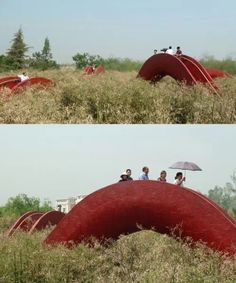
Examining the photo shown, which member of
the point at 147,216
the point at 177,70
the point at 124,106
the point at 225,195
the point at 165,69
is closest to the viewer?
the point at 147,216

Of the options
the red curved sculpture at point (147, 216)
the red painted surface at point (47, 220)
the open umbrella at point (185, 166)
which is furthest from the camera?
the red painted surface at point (47, 220)

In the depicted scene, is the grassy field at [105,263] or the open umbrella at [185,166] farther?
the open umbrella at [185,166]

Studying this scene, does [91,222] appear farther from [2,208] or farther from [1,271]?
[2,208]

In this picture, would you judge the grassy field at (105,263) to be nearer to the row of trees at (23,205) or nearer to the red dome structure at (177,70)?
the red dome structure at (177,70)

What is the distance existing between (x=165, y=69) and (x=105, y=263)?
16.9 ft

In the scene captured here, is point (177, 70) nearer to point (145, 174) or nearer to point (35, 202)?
point (145, 174)

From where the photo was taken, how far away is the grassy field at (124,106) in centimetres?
767

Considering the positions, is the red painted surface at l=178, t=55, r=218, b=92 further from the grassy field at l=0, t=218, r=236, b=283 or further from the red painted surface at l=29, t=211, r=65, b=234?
the red painted surface at l=29, t=211, r=65, b=234

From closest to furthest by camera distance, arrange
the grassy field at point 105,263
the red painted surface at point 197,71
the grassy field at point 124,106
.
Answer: the grassy field at point 105,263, the grassy field at point 124,106, the red painted surface at point 197,71

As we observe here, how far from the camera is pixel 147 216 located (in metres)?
7.53

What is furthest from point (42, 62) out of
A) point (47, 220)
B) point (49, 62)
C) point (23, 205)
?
point (23, 205)

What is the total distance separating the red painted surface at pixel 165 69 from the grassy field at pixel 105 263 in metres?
3.69

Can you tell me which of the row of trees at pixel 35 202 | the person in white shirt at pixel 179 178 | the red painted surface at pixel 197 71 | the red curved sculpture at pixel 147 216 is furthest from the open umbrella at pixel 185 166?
the row of trees at pixel 35 202

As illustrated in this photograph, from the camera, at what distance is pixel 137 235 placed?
854cm
